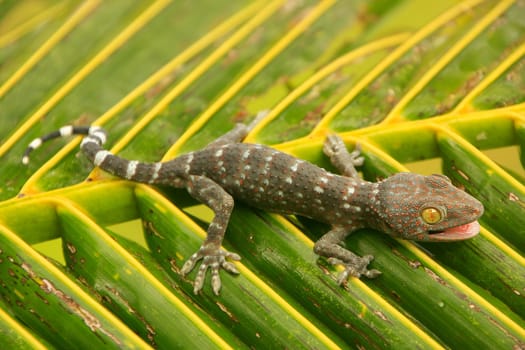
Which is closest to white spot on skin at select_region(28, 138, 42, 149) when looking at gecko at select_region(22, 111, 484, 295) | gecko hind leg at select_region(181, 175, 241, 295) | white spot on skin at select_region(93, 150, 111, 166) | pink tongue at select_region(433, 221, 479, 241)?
gecko at select_region(22, 111, 484, 295)

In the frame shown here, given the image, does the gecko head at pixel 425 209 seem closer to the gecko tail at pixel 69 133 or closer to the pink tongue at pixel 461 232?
the pink tongue at pixel 461 232

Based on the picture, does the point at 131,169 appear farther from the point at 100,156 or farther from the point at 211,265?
the point at 211,265

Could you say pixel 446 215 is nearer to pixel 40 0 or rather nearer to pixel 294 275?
pixel 294 275

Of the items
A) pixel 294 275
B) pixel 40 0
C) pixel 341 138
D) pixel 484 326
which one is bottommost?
pixel 484 326

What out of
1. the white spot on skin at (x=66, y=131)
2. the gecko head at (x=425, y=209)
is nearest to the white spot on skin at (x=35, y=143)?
the white spot on skin at (x=66, y=131)

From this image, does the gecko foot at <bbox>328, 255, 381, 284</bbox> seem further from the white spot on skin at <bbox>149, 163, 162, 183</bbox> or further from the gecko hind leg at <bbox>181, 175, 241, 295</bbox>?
the white spot on skin at <bbox>149, 163, 162, 183</bbox>

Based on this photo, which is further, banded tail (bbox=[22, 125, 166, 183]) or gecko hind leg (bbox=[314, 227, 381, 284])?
banded tail (bbox=[22, 125, 166, 183])

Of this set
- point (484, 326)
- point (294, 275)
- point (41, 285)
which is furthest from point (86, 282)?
point (484, 326)
